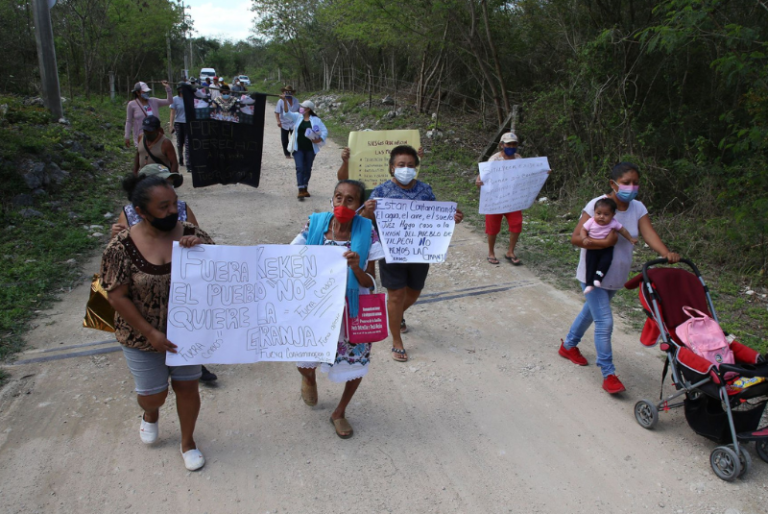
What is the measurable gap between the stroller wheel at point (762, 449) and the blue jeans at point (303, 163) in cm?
774

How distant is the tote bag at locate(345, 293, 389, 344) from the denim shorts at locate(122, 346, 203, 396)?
0.94 meters

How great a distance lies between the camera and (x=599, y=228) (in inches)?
156

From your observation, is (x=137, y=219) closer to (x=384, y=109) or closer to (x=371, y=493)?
(x=371, y=493)

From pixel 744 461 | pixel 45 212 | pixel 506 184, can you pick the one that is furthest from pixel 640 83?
pixel 45 212

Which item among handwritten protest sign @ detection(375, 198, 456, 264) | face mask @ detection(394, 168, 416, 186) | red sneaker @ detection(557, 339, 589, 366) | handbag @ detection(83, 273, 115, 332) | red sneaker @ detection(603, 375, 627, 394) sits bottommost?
red sneaker @ detection(557, 339, 589, 366)

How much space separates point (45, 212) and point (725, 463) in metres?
8.46

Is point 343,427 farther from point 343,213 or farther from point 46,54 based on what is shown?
point 46,54

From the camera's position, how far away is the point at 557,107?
1070 cm

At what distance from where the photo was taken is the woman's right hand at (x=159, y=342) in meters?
2.77

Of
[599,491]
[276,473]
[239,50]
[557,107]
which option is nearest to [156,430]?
[276,473]

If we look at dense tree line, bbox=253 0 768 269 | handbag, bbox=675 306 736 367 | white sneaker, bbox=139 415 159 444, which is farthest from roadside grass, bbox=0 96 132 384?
dense tree line, bbox=253 0 768 269

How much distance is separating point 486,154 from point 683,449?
9791mm

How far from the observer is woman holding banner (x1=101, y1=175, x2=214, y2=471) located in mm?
2742

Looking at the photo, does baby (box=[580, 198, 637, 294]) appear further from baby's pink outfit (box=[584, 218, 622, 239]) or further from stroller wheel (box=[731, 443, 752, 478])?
stroller wheel (box=[731, 443, 752, 478])
